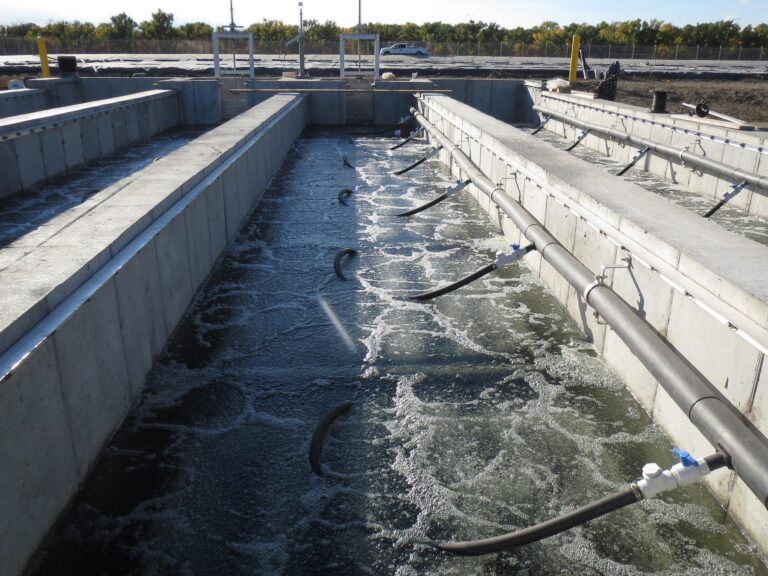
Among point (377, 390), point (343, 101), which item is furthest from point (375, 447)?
point (343, 101)

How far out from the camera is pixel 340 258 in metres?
10.1

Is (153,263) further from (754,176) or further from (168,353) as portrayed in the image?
(754,176)

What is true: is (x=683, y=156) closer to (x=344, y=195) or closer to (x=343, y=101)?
(x=344, y=195)

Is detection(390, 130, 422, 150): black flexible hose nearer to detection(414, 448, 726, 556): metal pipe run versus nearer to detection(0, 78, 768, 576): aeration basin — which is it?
detection(0, 78, 768, 576): aeration basin

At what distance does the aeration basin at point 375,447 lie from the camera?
4457 mm

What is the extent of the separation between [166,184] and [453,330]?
150 inches

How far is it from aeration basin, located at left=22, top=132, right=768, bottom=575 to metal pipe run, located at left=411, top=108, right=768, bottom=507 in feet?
2.81

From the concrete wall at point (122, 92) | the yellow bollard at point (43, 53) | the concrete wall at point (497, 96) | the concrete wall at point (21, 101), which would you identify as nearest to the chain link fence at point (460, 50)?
the yellow bollard at point (43, 53)

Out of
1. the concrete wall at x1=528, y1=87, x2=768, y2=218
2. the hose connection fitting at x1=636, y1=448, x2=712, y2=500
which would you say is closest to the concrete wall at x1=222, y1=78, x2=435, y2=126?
the concrete wall at x1=528, y1=87, x2=768, y2=218

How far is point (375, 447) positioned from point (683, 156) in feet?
41.1

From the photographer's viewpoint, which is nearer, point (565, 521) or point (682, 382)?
point (565, 521)

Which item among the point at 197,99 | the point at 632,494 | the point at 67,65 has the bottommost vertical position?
the point at 632,494

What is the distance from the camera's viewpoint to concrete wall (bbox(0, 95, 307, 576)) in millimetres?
3977

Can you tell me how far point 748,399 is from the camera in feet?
14.4
